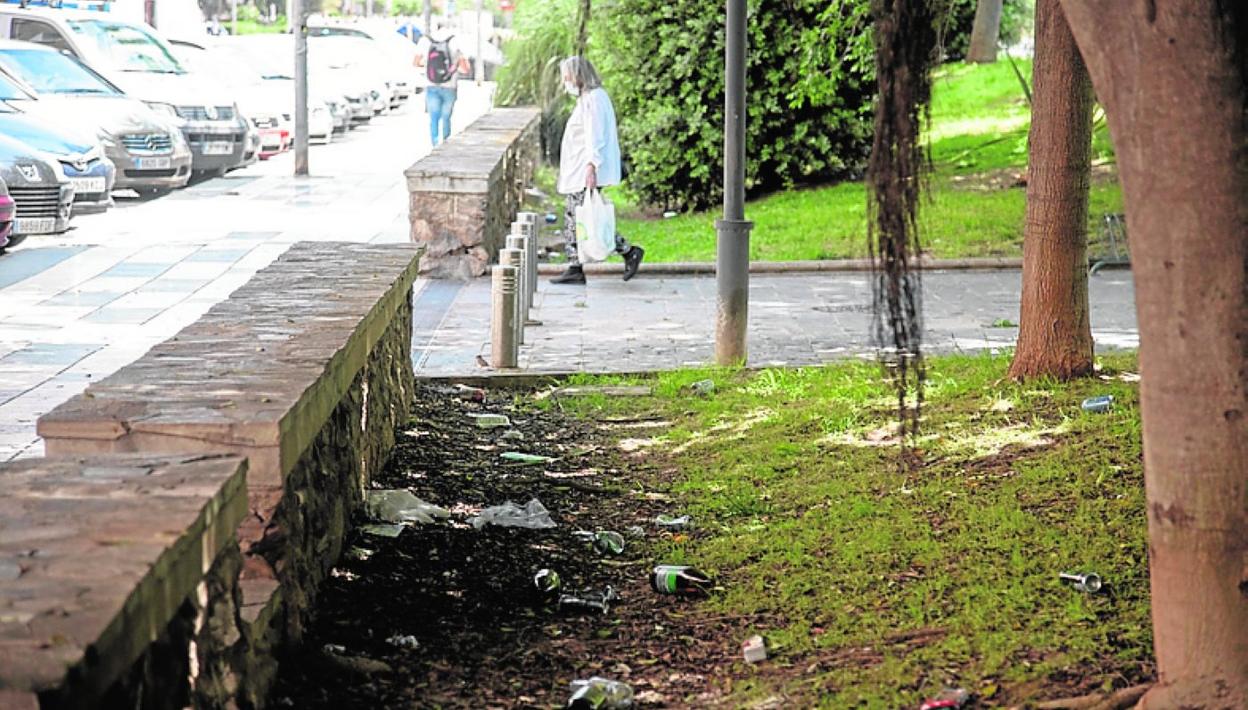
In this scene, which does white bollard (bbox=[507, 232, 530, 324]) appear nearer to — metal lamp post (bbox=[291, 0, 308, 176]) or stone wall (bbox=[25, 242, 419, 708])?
stone wall (bbox=[25, 242, 419, 708])

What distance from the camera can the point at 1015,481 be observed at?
7117mm

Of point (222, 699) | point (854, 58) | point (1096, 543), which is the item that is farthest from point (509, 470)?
point (854, 58)

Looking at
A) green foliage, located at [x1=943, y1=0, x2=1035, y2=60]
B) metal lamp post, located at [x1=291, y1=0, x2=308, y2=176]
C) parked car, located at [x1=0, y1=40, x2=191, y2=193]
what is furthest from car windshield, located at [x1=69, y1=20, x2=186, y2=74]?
green foliage, located at [x1=943, y1=0, x2=1035, y2=60]

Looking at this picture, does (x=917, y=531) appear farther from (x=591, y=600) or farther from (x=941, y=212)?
(x=941, y=212)

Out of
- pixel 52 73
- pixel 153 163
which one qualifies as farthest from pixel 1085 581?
pixel 52 73

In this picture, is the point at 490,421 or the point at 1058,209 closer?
the point at 1058,209

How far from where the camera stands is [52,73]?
21.4 metres

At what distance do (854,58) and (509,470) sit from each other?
1061 centimetres

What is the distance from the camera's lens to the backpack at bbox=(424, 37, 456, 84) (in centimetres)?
2602

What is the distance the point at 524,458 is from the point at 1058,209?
9.56ft

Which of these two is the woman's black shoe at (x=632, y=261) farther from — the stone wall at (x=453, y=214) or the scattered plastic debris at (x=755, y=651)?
the scattered plastic debris at (x=755, y=651)

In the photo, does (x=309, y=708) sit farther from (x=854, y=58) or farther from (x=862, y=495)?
(x=854, y=58)

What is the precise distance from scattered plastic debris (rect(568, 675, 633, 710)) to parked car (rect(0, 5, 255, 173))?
1971 centimetres

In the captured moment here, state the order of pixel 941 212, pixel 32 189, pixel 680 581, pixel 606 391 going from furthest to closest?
1. pixel 941 212
2. pixel 32 189
3. pixel 606 391
4. pixel 680 581
